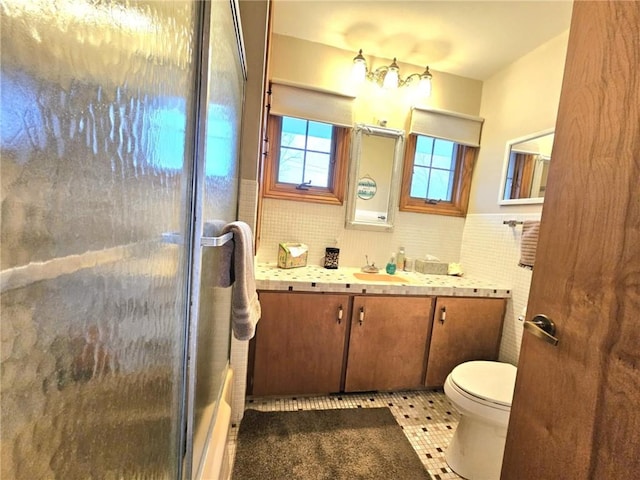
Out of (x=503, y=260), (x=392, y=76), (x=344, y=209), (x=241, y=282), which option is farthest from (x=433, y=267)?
(x=241, y=282)

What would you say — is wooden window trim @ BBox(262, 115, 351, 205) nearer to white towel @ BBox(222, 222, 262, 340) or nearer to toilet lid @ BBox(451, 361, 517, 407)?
white towel @ BBox(222, 222, 262, 340)

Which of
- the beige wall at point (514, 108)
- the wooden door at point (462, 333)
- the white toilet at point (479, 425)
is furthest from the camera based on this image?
the wooden door at point (462, 333)

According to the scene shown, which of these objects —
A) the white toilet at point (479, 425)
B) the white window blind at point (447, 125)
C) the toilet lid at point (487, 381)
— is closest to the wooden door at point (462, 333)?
the toilet lid at point (487, 381)

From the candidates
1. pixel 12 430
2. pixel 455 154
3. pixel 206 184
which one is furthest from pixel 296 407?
pixel 455 154

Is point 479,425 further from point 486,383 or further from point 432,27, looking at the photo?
point 432,27

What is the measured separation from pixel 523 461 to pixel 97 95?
1233mm

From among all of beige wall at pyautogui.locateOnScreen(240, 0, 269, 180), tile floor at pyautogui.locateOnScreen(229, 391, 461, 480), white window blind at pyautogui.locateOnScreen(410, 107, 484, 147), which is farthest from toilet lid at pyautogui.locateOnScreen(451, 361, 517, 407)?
white window blind at pyautogui.locateOnScreen(410, 107, 484, 147)

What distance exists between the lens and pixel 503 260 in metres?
1.98

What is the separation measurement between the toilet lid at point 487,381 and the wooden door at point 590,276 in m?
0.47

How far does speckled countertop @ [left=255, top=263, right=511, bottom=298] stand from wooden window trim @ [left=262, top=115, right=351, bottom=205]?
506 millimetres

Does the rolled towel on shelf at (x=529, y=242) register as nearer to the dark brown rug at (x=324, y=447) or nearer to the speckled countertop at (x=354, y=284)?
the speckled countertop at (x=354, y=284)

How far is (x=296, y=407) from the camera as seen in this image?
5.51 ft

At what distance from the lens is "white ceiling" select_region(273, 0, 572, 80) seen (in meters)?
1.59

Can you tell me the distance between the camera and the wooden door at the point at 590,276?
58 centimetres
